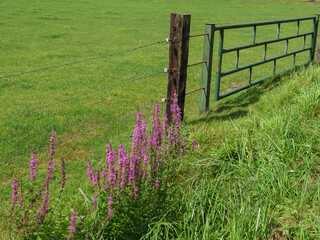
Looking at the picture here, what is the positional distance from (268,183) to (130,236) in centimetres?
154

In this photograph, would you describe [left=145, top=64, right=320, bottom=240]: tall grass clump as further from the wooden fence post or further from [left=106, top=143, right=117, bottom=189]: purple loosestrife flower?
the wooden fence post

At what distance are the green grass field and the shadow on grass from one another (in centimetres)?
2

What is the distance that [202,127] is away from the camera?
17.6 ft

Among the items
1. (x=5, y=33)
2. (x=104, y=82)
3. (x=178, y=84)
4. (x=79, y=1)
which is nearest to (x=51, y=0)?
(x=79, y=1)

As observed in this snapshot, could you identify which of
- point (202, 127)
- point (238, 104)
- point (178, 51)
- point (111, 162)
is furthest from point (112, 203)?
point (238, 104)

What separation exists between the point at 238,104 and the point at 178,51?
218cm

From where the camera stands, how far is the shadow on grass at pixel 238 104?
663cm

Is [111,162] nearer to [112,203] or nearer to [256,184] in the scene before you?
[112,203]

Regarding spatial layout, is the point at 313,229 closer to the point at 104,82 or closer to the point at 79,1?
the point at 104,82

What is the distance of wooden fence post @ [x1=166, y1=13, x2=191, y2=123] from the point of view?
5.68m

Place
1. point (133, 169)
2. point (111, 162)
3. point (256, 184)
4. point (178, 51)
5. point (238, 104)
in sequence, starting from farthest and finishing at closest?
point (238, 104), point (178, 51), point (256, 184), point (133, 169), point (111, 162)

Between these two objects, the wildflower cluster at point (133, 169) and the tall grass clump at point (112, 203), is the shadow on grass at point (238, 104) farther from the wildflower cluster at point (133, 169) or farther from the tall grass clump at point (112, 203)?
the tall grass clump at point (112, 203)

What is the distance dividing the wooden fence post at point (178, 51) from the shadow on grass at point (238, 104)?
0.63 metres

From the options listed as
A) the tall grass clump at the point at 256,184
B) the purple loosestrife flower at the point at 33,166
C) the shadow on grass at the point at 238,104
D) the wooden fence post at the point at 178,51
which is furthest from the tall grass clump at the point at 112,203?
the shadow on grass at the point at 238,104
